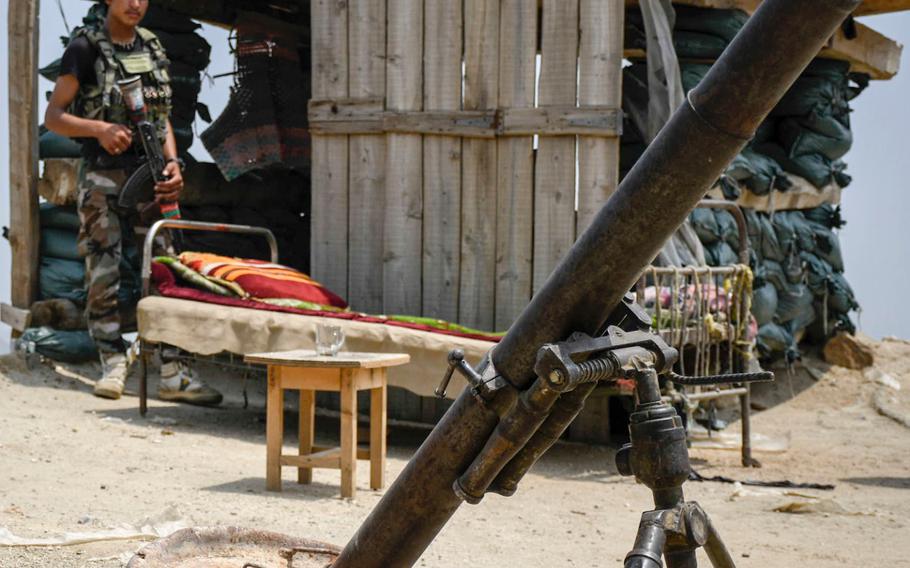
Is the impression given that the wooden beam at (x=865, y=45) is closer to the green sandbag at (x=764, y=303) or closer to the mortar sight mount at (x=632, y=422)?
the green sandbag at (x=764, y=303)

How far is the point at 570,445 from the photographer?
6.67 metres

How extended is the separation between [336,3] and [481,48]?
110 centimetres

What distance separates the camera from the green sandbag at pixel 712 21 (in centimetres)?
808

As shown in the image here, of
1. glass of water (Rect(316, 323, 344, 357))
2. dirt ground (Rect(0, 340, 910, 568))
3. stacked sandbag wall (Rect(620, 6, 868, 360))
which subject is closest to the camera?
dirt ground (Rect(0, 340, 910, 568))

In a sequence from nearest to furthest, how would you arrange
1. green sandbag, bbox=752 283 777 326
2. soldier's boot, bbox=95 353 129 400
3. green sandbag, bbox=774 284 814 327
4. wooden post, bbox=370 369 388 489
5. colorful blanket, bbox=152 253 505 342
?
wooden post, bbox=370 369 388 489 → colorful blanket, bbox=152 253 505 342 → soldier's boot, bbox=95 353 129 400 → green sandbag, bbox=752 283 777 326 → green sandbag, bbox=774 284 814 327

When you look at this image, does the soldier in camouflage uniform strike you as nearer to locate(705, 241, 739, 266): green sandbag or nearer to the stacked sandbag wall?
the stacked sandbag wall

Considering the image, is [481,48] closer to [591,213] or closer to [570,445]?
[591,213]

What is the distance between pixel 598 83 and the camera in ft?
21.1

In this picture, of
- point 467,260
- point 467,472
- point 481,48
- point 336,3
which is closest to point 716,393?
point 467,260

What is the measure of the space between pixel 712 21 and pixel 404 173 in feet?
9.12

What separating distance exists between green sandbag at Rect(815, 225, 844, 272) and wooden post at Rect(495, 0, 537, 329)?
407 cm

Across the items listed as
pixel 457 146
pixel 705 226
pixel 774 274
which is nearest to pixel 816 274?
pixel 774 274

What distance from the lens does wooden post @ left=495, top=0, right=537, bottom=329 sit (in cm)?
661

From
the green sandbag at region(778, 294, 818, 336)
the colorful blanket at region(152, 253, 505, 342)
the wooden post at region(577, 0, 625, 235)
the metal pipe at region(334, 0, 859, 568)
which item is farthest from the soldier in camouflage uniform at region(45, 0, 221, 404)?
the metal pipe at region(334, 0, 859, 568)
